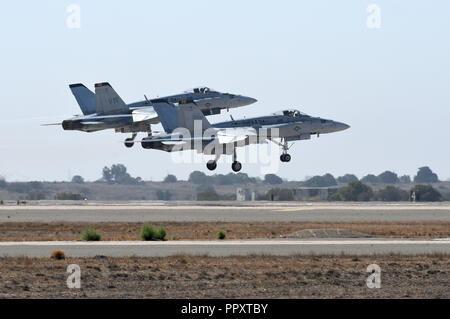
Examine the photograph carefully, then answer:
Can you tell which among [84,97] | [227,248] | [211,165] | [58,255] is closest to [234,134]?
[211,165]

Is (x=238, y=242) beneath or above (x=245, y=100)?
A: beneath

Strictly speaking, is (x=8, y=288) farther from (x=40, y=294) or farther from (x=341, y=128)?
(x=341, y=128)

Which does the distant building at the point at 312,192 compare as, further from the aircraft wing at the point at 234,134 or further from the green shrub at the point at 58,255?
the green shrub at the point at 58,255

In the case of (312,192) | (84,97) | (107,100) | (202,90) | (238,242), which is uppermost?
(202,90)

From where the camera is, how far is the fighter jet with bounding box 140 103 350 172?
76.1m

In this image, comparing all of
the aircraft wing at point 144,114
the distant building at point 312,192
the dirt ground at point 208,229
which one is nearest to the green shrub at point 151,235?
the dirt ground at point 208,229

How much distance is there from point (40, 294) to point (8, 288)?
1561 millimetres

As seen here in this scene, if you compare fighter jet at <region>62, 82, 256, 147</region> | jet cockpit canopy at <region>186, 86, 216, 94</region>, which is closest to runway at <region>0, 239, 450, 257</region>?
fighter jet at <region>62, 82, 256, 147</region>

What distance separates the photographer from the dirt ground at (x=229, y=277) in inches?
1216

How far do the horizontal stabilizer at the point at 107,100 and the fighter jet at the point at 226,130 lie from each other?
22.9 feet

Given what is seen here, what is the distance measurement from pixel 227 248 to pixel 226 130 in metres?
38.1

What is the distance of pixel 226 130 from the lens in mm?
80250

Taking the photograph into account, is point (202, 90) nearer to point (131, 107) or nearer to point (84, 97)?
point (131, 107)
